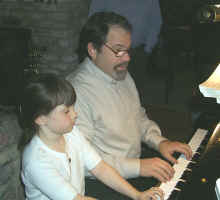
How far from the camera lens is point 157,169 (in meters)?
1.35

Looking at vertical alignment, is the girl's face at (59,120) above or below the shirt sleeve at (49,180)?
above

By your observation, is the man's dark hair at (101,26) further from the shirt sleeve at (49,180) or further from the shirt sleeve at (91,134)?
the shirt sleeve at (49,180)

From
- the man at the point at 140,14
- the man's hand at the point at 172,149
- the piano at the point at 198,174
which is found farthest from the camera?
the man at the point at 140,14

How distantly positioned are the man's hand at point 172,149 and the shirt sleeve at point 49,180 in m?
0.56

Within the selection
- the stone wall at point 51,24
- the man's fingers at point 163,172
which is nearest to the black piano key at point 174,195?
the man's fingers at point 163,172

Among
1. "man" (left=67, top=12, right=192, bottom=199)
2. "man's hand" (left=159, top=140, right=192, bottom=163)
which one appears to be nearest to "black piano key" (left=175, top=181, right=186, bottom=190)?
"man's hand" (left=159, top=140, right=192, bottom=163)

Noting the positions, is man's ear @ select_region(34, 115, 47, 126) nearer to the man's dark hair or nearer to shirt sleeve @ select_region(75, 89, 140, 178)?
shirt sleeve @ select_region(75, 89, 140, 178)

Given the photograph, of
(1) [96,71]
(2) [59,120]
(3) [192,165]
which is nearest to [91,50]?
(1) [96,71]

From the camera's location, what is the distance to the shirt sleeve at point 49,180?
3.68 feet

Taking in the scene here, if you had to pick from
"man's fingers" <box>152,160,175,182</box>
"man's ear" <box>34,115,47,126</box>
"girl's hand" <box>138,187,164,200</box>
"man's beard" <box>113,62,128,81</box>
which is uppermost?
"man's beard" <box>113,62,128,81</box>

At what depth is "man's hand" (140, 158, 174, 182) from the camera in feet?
4.17

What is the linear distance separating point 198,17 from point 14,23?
2.60 metres

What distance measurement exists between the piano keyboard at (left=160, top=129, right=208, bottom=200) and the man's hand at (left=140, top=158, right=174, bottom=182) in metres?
0.03

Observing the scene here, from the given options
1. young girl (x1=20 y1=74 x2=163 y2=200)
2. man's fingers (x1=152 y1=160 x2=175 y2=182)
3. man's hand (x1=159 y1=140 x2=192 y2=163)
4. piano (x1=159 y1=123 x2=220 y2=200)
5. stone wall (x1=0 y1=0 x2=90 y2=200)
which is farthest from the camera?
stone wall (x1=0 y1=0 x2=90 y2=200)
